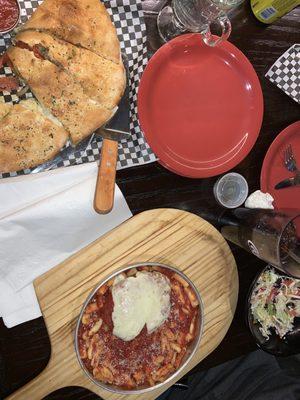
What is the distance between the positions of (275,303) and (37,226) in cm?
162

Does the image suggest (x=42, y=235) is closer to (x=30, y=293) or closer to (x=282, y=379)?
(x=30, y=293)

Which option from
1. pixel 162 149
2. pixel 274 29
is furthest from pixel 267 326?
pixel 274 29

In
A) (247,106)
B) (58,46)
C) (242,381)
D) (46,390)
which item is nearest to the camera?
(58,46)

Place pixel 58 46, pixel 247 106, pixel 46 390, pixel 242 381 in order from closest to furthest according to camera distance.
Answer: pixel 58 46, pixel 46 390, pixel 247 106, pixel 242 381

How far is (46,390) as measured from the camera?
111 inches

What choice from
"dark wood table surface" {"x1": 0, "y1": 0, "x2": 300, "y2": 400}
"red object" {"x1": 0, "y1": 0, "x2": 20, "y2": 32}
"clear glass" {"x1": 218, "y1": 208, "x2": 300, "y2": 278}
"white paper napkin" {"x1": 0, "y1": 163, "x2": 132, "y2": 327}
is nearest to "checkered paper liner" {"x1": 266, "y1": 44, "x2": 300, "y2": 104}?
"dark wood table surface" {"x1": 0, "y1": 0, "x2": 300, "y2": 400}

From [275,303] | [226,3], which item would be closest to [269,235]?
[275,303]

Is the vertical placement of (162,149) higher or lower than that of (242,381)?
Result: higher

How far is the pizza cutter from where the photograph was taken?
2846 mm

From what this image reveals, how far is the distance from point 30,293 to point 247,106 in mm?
1768

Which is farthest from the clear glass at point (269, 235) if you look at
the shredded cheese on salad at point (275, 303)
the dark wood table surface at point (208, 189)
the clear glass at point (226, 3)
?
the clear glass at point (226, 3)

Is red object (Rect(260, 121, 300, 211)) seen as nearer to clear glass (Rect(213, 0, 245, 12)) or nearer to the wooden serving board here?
the wooden serving board

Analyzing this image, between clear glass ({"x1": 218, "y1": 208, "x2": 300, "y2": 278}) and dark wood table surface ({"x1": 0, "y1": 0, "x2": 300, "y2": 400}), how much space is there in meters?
0.20

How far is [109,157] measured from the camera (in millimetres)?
2846
